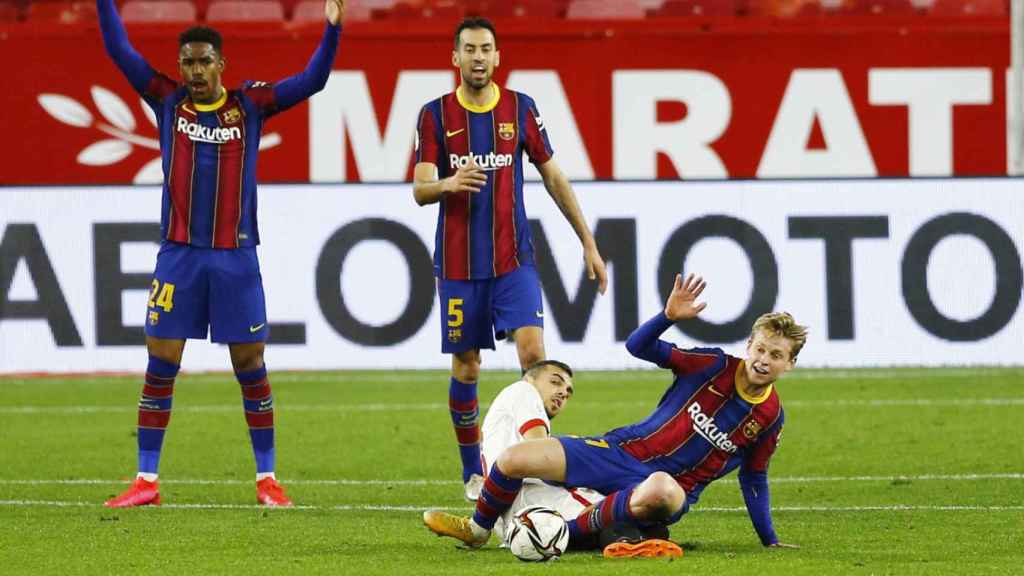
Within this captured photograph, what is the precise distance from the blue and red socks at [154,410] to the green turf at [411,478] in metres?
0.22

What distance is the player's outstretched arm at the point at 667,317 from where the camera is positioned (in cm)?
637

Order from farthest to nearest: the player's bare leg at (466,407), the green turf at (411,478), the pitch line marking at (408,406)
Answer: the pitch line marking at (408,406) < the player's bare leg at (466,407) < the green turf at (411,478)

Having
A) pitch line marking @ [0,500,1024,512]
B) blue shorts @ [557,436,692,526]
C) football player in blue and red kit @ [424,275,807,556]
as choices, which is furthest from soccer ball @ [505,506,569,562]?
pitch line marking @ [0,500,1024,512]

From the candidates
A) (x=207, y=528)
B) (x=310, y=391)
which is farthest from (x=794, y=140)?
(x=207, y=528)

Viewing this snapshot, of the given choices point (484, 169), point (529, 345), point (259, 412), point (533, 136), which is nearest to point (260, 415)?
point (259, 412)

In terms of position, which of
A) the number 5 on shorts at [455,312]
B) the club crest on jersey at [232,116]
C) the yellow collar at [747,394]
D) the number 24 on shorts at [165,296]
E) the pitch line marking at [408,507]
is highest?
the club crest on jersey at [232,116]

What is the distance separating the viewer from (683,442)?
21.8ft

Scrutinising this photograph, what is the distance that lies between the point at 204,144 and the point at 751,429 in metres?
2.65

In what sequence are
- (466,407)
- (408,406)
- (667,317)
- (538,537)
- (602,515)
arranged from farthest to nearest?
(408,406) → (466,407) → (667,317) → (602,515) → (538,537)

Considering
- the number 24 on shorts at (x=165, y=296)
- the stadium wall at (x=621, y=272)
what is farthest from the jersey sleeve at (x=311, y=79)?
the stadium wall at (x=621, y=272)

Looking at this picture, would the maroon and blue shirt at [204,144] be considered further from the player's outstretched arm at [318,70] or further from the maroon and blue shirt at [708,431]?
the maroon and blue shirt at [708,431]

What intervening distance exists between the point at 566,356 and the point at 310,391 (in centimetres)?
167

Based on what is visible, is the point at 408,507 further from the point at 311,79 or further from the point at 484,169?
the point at 311,79

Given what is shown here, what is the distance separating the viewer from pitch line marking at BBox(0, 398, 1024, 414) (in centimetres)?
1174
